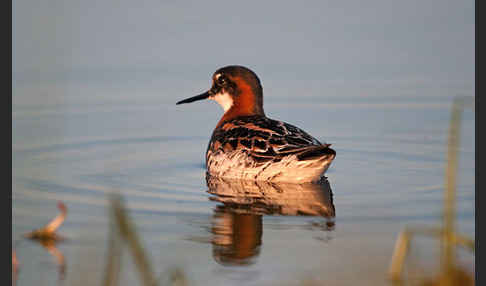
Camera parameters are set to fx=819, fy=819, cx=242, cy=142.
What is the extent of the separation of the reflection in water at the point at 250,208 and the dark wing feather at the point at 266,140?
358 mm

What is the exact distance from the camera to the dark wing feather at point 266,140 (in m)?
8.20

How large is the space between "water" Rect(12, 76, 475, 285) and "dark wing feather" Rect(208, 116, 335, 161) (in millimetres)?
478

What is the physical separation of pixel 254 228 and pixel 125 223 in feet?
11.6

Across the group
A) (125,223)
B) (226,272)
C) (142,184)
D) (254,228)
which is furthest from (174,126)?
(125,223)

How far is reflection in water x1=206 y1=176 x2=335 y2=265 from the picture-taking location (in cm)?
610

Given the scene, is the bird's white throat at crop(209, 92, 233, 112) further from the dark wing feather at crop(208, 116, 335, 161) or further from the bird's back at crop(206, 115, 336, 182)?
the bird's back at crop(206, 115, 336, 182)

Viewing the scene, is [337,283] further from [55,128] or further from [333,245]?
[55,128]

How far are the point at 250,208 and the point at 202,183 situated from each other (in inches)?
53.7

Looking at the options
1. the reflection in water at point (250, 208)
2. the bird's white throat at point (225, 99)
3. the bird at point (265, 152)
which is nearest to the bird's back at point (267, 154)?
the bird at point (265, 152)

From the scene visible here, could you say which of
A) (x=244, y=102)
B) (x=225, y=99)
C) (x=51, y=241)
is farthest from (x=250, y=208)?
(x=225, y=99)

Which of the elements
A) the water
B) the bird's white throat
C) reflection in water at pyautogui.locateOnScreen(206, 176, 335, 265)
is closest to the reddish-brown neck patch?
the bird's white throat

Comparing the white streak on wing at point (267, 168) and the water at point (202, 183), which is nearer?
the water at point (202, 183)

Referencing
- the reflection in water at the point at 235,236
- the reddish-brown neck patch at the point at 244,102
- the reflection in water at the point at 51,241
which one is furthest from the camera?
the reddish-brown neck patch at the point at 244,102

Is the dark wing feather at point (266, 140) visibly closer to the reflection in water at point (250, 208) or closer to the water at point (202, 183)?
the reflection in water at point (250, 208)
